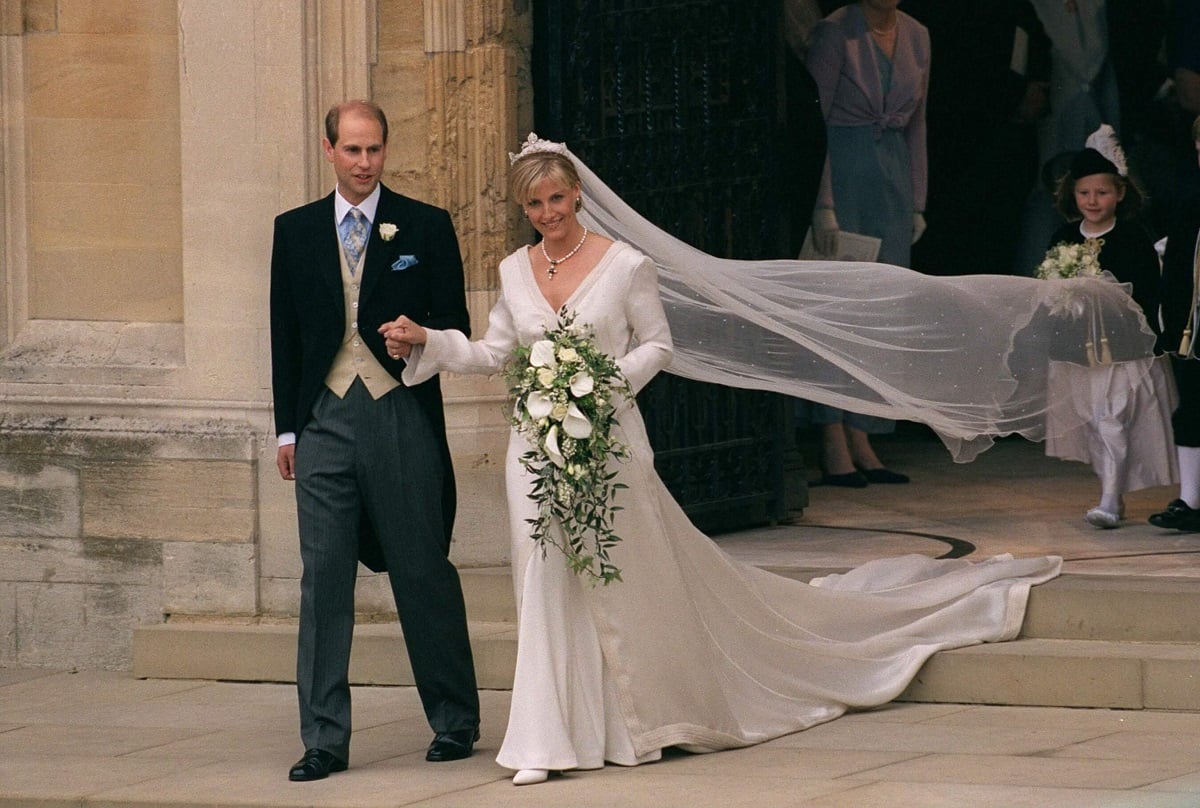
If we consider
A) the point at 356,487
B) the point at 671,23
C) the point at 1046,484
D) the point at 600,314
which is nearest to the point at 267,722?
the point at 356,487

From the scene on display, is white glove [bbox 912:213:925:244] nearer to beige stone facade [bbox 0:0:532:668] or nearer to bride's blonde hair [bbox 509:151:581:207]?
beige stone facade [bbox 0:0:532:668]

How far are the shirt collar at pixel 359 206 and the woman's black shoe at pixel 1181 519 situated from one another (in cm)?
413

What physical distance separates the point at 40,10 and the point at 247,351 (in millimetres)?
1817

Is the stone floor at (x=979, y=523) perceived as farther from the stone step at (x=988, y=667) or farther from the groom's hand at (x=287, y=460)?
the groom's hand at (x=287, y=460)

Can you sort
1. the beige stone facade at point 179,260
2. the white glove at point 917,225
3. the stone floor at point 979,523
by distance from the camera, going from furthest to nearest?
the white glove at point 917,225 < the stone floor at point 979,523 < the beige stone facade at point 179,260

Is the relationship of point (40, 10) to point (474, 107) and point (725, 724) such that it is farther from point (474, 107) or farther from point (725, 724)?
point (725, 724)

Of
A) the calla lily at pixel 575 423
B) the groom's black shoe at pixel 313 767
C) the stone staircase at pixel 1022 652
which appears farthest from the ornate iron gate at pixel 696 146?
the groom's black shoe at pixel 313 767

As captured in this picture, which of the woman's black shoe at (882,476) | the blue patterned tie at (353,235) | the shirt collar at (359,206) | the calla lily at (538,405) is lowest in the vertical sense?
the woman's black shoe at (882,476)

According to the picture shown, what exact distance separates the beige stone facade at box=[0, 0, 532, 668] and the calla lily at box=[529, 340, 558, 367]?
7.22ft

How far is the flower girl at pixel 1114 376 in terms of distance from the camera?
1059 cm

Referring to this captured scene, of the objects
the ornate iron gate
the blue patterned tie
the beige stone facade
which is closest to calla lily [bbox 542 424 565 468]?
the blue patterned tie

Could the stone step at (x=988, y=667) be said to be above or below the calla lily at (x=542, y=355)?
below

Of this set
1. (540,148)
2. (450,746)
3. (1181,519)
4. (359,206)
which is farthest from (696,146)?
(450,746)

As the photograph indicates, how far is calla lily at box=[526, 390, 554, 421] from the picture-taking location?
25.7 feet
